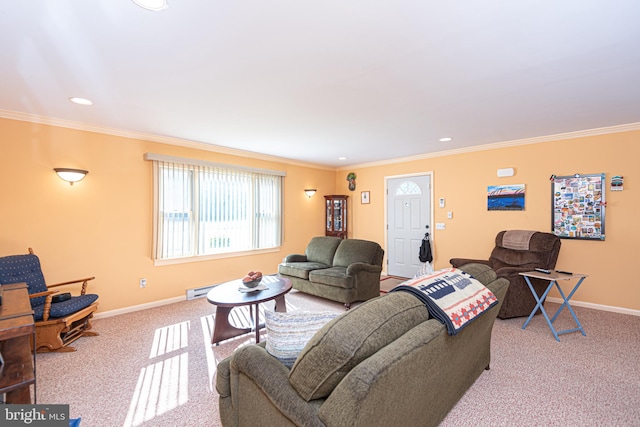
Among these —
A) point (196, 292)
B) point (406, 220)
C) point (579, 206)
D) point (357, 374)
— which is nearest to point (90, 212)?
point (196, 292)

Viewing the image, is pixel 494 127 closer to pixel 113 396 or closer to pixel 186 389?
pixel 186 389

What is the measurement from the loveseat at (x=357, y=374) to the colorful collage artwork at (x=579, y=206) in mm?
3498

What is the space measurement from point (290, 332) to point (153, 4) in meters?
1.86

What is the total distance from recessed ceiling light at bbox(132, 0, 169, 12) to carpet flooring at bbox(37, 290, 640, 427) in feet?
8.17

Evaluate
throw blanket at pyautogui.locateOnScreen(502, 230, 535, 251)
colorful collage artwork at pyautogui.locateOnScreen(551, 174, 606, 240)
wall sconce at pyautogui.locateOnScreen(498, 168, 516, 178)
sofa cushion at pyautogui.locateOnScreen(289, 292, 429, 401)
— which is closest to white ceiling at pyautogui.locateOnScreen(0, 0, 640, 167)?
colorful collage artwork at pyautogui.locateOnScreen(551, 174, 606, 240)

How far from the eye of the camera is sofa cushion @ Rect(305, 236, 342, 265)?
193 inches

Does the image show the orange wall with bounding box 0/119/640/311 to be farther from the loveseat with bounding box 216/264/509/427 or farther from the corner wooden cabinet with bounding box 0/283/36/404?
the loveseat with bounding box 216/264/509/427

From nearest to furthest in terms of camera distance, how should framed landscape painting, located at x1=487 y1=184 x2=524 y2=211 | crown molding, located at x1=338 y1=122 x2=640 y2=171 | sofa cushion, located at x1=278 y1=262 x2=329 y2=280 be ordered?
crown molding, located at x1=338 y1=122 x2=640 y2=171, framed landscape painting, located at x1=487 y1=184 x2=524 y2=211, sofa cushion, located at x1=278 y1=262 x2=329 y2=280

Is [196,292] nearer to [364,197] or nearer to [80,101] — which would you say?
[80,101]

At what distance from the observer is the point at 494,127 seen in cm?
370

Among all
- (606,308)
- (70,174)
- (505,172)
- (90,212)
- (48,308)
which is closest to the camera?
(48,308)

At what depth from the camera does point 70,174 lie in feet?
11.0

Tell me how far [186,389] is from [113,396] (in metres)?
0.51

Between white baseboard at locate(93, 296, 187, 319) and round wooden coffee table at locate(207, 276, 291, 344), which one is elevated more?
round wooden coffee table at locate(207, 276, 291, 344)
